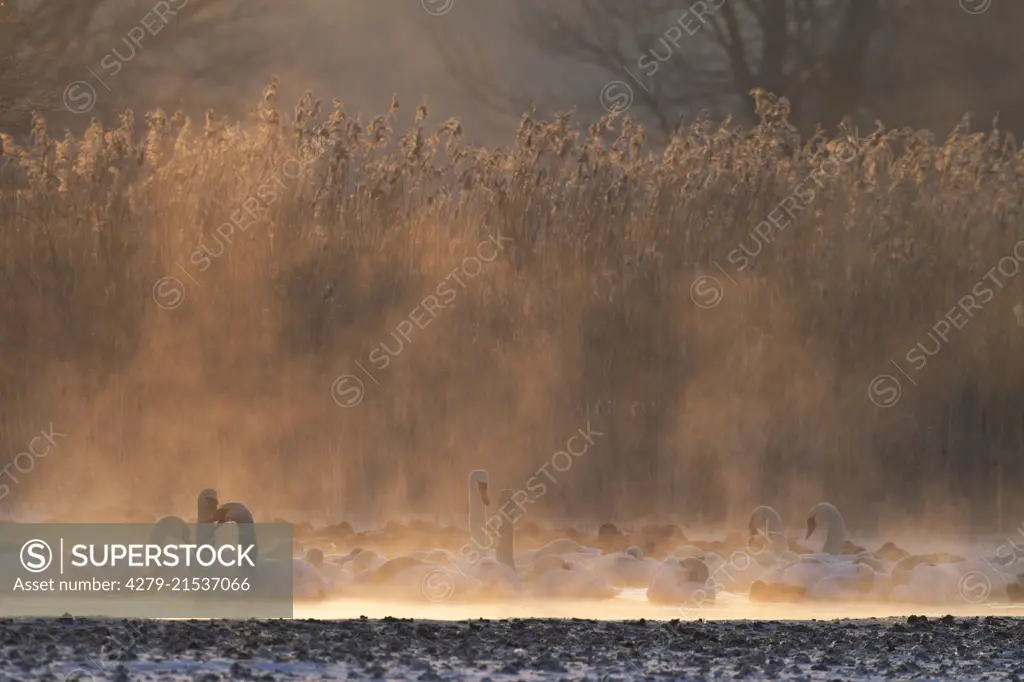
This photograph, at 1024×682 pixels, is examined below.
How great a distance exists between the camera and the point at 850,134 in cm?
991

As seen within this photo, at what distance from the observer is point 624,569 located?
8.11m

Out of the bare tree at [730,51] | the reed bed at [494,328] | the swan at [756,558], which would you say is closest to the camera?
the swan at [756,558]

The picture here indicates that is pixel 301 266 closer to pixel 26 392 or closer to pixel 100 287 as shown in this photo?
pixel 100 287

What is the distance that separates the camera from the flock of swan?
7.80 m

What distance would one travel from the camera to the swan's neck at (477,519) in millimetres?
8391

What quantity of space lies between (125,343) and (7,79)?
2.87 meters

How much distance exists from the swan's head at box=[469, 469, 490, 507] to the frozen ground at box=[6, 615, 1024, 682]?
1.67 m

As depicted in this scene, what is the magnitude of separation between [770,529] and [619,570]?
938 mm

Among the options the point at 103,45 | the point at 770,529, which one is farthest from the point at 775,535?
the point at 103,45

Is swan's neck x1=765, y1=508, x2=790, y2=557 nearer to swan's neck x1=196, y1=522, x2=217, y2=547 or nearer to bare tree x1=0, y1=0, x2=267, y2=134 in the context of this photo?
swan's neck x1=196, y1=522, x2=217, y2=547

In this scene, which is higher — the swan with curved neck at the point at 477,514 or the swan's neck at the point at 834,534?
the swan with curved neck at the point at 477,514

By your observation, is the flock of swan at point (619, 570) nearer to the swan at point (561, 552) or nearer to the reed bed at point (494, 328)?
the swan at point (561, 552)

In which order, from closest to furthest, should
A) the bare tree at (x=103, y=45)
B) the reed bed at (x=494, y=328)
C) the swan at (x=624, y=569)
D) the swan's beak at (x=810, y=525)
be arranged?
1. the swan at (x=624, y=569)
2. the swan's beak at (x=810, y=525)
3. the reed bed at (x=494, y=328)
4. the bare tree at (x=103, y=45)

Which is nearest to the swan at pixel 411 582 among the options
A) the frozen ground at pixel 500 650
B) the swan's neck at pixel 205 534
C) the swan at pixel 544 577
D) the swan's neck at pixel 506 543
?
the swan at pixel 544 577
